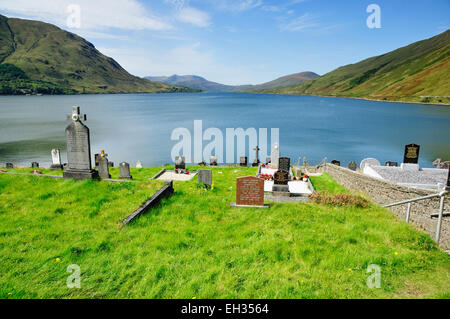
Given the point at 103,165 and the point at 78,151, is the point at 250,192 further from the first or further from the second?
the point at 103,165

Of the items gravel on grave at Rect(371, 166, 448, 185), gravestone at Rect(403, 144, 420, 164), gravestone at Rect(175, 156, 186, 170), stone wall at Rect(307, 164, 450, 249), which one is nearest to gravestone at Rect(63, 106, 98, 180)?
gravestone at Rect(175, 156, 186, 170)

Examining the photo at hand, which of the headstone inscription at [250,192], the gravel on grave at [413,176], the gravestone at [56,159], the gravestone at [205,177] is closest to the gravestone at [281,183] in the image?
the gravestone at [205,177]

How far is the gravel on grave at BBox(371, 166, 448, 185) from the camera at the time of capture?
1454 centimetres

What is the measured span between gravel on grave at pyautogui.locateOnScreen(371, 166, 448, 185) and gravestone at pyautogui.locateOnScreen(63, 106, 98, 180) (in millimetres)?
16115

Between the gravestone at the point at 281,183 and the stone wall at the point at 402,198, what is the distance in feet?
13.7

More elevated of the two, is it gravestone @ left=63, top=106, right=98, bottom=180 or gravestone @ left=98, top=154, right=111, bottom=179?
gravestone @ left=63, top=106, right=98, bottom=180

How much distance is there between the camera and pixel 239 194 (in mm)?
9828

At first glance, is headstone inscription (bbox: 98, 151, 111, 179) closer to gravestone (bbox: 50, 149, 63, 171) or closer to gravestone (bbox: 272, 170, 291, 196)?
gravestone (bbox: 272, 170, 291, 196)

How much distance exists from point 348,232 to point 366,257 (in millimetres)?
1410

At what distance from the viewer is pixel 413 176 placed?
15297mm

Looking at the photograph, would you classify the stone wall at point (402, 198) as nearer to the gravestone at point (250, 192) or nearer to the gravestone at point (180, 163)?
the gravestone at point (250, 192)

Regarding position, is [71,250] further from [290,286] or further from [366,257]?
[366,257]

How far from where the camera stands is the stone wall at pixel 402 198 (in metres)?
8.30
